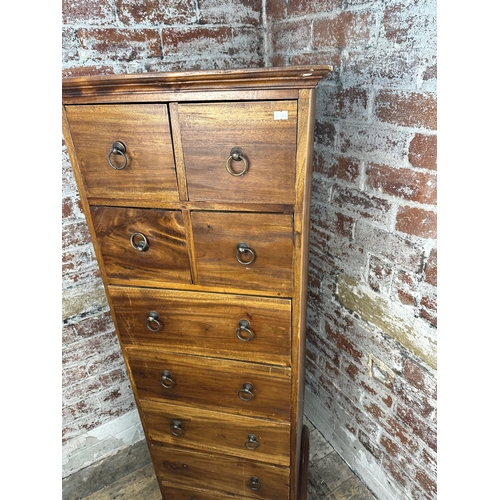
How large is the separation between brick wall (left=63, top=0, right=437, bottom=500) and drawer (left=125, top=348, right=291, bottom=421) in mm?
411

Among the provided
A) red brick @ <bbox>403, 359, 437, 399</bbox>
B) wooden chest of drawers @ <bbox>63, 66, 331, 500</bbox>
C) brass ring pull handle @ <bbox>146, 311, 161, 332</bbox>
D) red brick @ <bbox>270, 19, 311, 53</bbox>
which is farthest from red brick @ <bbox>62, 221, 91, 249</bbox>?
red brick @ <bbox>403, 359, 437, 399</bbox>

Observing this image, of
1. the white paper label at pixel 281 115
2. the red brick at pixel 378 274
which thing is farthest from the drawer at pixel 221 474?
the white paper label at pixel 281 115

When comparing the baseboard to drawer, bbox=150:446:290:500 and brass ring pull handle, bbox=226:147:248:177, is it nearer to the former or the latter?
drawer, bbox=150:446:290:500

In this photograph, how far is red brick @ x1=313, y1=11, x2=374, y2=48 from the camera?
3.28 ft

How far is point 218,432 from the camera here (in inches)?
49.0

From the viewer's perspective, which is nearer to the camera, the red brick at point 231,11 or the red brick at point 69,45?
the red brick at point 69,45

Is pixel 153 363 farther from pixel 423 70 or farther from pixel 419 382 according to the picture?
pixel 423 70

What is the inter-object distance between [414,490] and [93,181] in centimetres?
145

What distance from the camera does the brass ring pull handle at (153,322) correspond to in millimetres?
1073

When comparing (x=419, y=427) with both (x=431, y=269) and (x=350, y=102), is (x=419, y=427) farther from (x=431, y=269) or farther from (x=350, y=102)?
(x=350, y=102)

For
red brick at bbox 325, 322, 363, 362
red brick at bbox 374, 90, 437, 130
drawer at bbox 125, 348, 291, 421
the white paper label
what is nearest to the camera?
the white paper label

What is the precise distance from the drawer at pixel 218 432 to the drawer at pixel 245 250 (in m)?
0.50

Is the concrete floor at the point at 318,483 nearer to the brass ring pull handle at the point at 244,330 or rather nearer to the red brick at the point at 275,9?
the brass ring pull handle at the point at 244,330

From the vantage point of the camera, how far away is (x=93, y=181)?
94 cm
